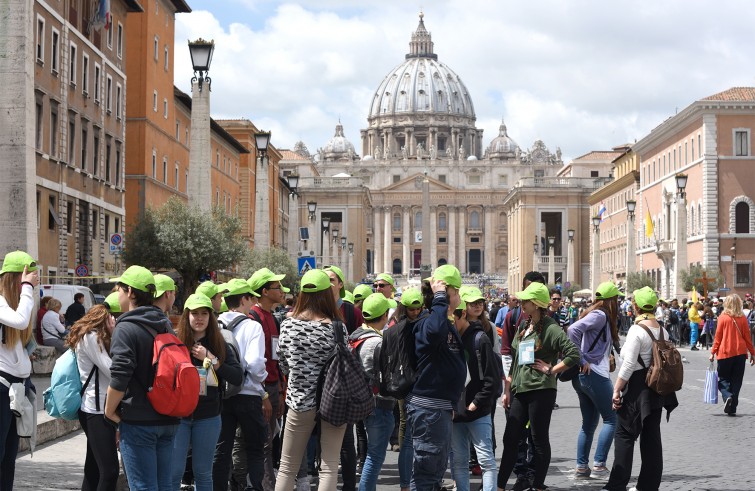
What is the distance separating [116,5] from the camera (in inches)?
1564

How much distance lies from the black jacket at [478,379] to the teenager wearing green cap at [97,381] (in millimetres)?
2483

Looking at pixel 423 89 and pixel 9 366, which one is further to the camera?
pixel 423 89

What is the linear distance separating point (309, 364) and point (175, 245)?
29837 mm

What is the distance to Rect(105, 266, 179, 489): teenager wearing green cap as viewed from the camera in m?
6.39

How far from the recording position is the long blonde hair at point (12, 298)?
7.61 meters

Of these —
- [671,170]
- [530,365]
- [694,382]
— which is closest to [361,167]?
[671,170]

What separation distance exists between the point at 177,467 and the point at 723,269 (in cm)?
5597

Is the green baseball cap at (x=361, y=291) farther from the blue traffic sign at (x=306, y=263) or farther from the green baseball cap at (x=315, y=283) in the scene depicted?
the blue traffic sign at (x=306, y=263)

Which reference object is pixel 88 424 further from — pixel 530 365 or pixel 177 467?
pixel 530 365


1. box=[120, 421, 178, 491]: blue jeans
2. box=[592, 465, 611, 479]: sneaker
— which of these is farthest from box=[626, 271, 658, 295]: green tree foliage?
box=[120, 421, 178, 491]: blue jeans

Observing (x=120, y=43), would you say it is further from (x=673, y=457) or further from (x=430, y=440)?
(x=430, y=440)

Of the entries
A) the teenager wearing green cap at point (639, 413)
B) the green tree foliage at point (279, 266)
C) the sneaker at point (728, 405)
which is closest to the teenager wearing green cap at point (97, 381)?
the teenager wearing green cap at point (639, 413)

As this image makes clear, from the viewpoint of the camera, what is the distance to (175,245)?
37.0m

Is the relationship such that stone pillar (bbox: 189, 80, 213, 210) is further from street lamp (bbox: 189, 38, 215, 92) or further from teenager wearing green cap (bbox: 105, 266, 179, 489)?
teenager wearing green cap (bbox: 105, 266, 179, 489)
